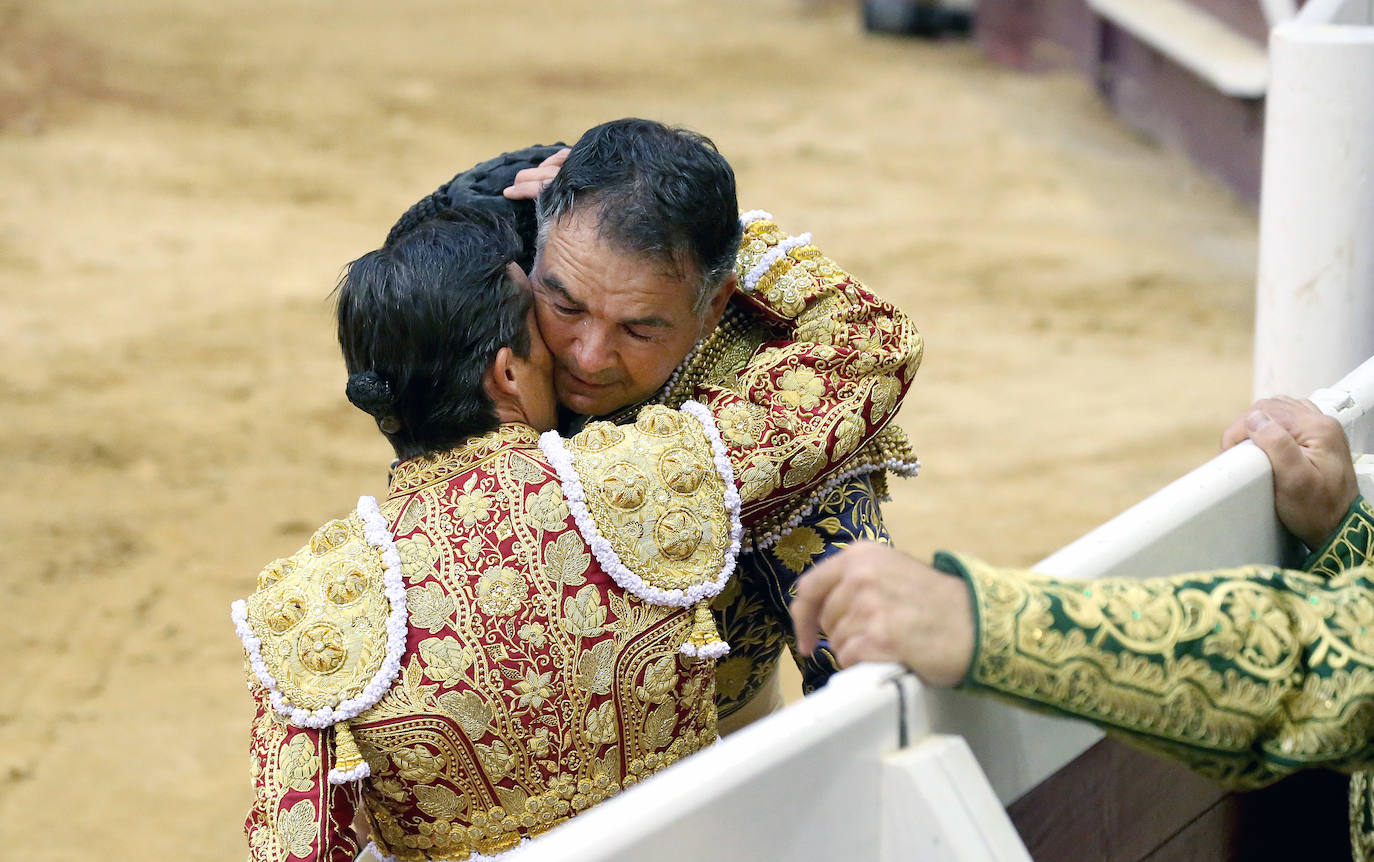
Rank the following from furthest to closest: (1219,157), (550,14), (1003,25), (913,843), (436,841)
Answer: (550,14) → (1003,25) → (1219,157) → (436,841) → (913,843)

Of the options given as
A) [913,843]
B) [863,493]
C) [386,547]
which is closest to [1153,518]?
[913,843]

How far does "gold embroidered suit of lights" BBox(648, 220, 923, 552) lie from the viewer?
71.1 inches

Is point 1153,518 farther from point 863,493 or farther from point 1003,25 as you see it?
point 1003,25

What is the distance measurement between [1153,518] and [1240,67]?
6339mm

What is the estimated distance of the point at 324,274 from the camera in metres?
6.81

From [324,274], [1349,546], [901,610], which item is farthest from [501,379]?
[324,274]

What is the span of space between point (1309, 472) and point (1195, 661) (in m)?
0.49

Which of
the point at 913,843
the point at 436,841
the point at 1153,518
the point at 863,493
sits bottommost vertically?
the point at 436,841

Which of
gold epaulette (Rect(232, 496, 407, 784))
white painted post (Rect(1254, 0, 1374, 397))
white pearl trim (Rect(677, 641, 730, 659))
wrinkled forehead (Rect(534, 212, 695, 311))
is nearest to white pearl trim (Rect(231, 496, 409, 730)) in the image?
gold epaulette (Rect(232, 496, 407, 784))

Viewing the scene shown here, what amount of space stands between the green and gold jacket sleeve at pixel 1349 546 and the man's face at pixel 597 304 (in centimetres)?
80

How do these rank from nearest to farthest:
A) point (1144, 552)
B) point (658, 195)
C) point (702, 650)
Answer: point (1144, 552)
point (702, 650)
point (658, 195)

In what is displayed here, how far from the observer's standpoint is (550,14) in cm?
1136

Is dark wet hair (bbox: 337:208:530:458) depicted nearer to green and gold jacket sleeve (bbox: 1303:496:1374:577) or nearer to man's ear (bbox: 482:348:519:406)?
man's ear (bbox: 482:348:519:406)

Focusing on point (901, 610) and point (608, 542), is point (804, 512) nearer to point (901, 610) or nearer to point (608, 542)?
point (608, 542)
